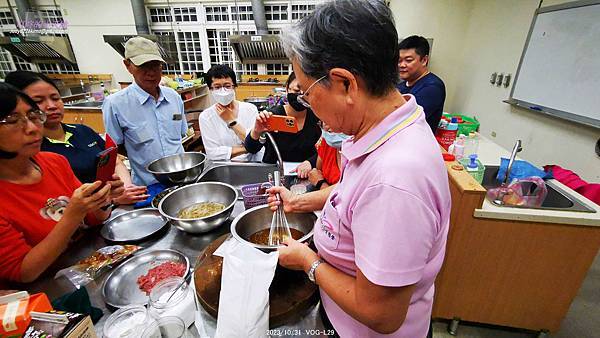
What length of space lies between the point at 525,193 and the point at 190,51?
7.65m

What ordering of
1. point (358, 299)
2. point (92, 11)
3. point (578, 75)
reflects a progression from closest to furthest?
point (358, 299) < point (578, 75) < point (92, 11)

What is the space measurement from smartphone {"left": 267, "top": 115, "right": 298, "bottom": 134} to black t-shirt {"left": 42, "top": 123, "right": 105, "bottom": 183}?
1084 mm

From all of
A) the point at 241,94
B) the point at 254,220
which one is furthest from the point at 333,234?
the point at 241,94

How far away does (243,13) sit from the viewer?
6.56m

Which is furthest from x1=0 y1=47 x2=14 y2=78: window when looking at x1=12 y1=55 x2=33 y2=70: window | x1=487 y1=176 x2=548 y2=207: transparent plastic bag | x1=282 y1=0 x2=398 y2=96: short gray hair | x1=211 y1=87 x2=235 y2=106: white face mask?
x1=487 y1=176 x2=548 y2=207: transparent plastic bag

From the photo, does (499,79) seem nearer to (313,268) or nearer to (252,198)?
(252,198)

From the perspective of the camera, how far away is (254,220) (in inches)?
43.6

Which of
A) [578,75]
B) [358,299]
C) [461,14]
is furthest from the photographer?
[461,14]

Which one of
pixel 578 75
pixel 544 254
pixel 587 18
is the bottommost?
pixel 544 254

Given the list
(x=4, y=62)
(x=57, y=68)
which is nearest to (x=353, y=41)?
(x=57, y=68)

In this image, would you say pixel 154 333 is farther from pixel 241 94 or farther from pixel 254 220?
pixel 241 94

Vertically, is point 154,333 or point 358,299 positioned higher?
point 358,299

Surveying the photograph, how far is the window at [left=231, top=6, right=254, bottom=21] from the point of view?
650 cm

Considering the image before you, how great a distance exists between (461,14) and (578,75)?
245cm
